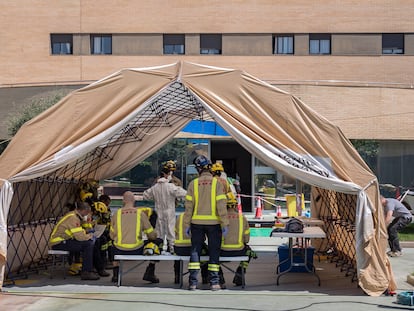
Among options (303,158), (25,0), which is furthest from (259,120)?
(25,0)

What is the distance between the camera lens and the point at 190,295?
10828mm

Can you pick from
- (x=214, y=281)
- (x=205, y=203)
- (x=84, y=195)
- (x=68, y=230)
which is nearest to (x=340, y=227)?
(x=214, y=281)

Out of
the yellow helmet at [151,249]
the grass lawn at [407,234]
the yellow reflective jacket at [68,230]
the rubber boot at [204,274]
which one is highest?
the yellow reflective jacket at [68,230]

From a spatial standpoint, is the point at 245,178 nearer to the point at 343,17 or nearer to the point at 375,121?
the point at 375,121

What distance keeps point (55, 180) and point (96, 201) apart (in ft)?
3.12

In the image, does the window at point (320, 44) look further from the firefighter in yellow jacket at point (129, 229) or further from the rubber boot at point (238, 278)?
the firefighter in yellow jacket at point (129, 229)

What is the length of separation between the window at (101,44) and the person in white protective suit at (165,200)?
25.3m

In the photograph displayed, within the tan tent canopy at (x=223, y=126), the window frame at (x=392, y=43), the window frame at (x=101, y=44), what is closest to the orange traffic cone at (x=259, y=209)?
the window frame at (x=392, y=43)

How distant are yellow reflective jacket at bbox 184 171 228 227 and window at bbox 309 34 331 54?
90.2ft

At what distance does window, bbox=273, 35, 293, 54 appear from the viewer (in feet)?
123

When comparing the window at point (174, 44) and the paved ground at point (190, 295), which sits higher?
the window at point (174, 44)

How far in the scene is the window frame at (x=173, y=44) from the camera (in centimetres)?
3769

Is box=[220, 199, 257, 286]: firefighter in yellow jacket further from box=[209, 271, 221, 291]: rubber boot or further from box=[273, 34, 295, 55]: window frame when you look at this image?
box=[273, 34, 295, 55]: window frame

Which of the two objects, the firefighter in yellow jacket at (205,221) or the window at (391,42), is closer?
the firefighter in yellow jacket at (205,221)
